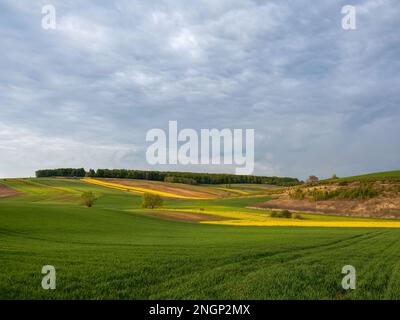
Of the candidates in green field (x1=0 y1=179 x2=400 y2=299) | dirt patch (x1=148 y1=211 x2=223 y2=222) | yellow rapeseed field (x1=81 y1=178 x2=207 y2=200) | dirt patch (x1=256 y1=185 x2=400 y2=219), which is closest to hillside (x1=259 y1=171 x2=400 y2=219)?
dirt patch (x1=256 y1=185 x2=400 y2=219)

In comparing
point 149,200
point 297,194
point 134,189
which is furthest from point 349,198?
point 134,189

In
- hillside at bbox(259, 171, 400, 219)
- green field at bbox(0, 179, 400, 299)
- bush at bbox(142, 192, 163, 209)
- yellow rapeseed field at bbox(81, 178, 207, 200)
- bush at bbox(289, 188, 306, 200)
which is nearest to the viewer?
green field at bbox(0, 179, 400, 299)

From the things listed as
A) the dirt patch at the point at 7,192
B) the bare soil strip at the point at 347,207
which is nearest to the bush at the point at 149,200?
the bare soil strip at the point at 347,207

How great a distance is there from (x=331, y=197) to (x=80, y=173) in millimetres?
141599

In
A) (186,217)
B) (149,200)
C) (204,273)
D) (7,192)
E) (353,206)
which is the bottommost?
(186,217)

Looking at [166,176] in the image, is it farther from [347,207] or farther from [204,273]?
[204,273]

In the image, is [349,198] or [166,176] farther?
[166,176]

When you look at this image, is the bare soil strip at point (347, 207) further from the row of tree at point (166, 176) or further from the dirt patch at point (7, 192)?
the row of tree at point (166, 176)

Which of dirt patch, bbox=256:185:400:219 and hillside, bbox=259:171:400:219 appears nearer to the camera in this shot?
dirt patch, bbox=256:185:400:219

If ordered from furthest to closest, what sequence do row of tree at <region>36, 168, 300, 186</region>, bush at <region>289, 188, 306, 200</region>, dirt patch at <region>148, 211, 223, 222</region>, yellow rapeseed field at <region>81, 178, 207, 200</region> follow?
row of tree at <region>36, 168, 300, 186</region> < yellow rapeseed field at <region>81, 178, 207, 200</region> < bush at <region>289, 188, 306, 200</region> < dirt patch at <region>148, 211, 223, 222</region>

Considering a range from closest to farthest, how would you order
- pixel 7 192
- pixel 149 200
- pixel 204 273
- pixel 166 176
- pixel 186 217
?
1. pixel 204 273
2. pixel 186 217
3. pixel 149 200
4. pixel 7 192
5. pixel 166 176

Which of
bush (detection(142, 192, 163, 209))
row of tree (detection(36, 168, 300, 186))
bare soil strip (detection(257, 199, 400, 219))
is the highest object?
row of tree (detection(36, 168, 300, 186))

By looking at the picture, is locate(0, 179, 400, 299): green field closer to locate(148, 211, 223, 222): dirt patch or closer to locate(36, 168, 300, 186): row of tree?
locate(148, 211, 223, 222): dirt patch
